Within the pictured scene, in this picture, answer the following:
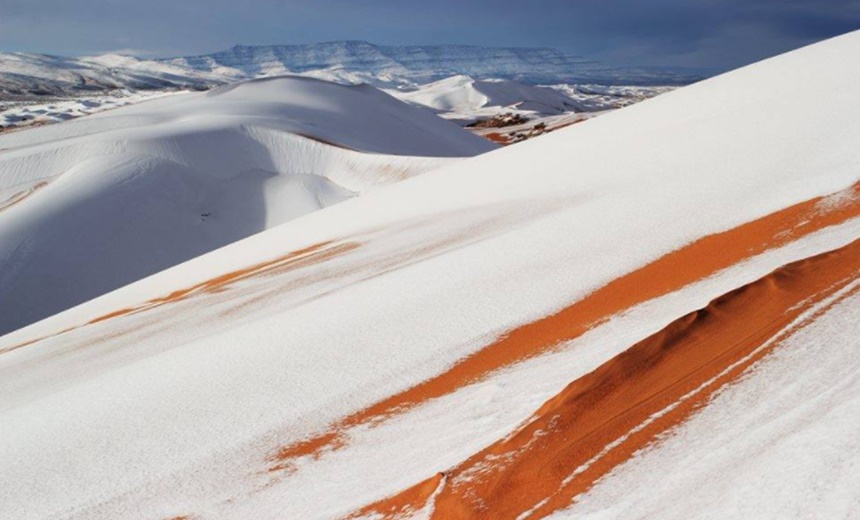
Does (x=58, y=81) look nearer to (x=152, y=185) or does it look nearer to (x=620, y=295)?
(x=152, y=185)

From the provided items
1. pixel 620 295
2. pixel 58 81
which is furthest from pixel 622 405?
pixel 58 81

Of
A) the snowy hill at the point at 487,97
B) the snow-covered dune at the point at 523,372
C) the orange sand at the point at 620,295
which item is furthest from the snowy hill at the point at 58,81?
the orange sand at the point at 620,295

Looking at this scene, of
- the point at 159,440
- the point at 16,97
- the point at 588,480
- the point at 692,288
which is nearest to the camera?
the point at 588,480

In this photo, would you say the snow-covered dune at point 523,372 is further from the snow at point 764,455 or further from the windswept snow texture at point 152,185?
the windswept snow texture at point 152,185

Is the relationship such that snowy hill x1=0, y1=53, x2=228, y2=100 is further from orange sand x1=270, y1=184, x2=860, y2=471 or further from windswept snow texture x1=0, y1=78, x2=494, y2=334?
orange sand x1=270, y1=184, x2=860, y2=471

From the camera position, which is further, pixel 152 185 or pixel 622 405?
pixel 152 185

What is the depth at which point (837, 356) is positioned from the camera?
3.29 metres

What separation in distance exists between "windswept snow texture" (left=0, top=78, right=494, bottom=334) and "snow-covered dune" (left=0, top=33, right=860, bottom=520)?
16.6 m

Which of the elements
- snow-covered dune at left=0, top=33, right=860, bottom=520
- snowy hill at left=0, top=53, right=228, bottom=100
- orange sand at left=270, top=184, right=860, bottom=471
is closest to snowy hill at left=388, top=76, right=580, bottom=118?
snowy hill at left=0, top=53, right=228, bottom=100

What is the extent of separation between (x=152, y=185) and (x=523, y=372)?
28586 mm

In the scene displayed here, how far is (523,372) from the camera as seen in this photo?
4250 mm

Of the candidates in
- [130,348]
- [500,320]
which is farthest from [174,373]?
[500,320]

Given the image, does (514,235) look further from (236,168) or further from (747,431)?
(236,168)

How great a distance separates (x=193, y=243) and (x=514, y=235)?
22.3 metres
